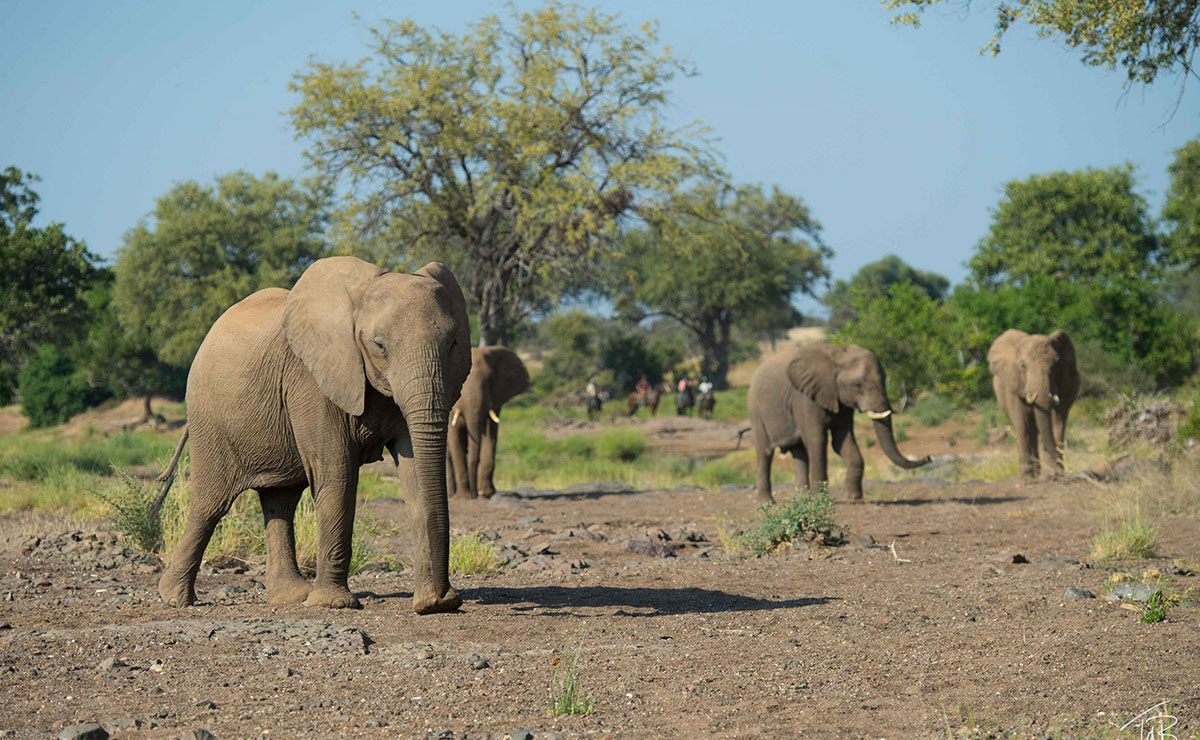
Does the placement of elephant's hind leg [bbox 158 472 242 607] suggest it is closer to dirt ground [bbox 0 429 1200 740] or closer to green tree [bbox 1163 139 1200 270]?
dirt ground [bbox 0 429 1200 740]

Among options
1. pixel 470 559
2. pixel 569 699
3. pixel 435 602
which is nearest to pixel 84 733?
pixel 569 699

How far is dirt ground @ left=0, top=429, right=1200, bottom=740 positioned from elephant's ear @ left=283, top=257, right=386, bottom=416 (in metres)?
1.38

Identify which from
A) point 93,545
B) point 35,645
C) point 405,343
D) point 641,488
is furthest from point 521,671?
point 641,488

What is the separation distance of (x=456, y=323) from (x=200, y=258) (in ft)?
142

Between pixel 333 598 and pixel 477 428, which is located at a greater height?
pixel 477 428

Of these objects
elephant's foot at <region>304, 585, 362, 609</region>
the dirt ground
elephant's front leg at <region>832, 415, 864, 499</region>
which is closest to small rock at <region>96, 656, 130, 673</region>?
the dirt ground

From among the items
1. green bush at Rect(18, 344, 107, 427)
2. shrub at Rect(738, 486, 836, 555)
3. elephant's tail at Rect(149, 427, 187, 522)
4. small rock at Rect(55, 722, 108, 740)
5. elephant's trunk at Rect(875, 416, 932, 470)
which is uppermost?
green bush at Rect(18, 344, 107, 427)

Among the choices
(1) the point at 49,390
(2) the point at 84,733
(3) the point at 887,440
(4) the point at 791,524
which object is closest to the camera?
(2) the point at 84,733

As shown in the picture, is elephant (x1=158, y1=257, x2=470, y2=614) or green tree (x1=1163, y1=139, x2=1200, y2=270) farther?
green tree (x1=1163, y1=139, x2=1200, y2=270)

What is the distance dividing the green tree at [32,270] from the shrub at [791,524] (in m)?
18.9

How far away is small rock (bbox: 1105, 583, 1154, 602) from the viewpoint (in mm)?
8414

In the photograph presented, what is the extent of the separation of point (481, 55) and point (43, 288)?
10.4 m

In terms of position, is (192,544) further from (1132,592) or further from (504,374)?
(504,374)

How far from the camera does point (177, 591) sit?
859cm
